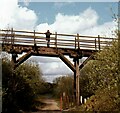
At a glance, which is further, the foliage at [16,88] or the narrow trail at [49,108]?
the narrow trail at [49,108]

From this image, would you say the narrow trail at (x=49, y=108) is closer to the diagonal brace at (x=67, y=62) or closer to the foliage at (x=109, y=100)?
the diagonal brace at (x=67, y=62)

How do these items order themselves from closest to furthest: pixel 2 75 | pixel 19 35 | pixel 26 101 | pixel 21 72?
pixel 2 75
pixel 19 35
pixel 21 72
pixel 26 101

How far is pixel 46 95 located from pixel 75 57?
30568mm

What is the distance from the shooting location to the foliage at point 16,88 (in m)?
24.0

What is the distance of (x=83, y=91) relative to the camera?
35.2 meters

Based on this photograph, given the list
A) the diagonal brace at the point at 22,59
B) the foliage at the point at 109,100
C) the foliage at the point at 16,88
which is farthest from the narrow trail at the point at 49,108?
the foliage at the point at 109,100

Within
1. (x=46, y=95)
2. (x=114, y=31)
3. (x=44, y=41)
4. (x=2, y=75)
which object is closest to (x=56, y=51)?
(x=44, y=41)

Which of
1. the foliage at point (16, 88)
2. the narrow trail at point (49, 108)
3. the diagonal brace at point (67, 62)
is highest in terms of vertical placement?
the diagonal brace at point (67, 62)

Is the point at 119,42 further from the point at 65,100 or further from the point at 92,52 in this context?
the point at 65,100

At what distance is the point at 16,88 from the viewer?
26.5 metres

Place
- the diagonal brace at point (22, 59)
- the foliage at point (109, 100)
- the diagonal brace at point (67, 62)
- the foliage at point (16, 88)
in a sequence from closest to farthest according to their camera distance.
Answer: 1. the foliage at point (109, 100)
2. the foliage at point (16, 88)
3. the diagonal brace at point (22, 59)
4. the diagonal brace at point (67, 62)

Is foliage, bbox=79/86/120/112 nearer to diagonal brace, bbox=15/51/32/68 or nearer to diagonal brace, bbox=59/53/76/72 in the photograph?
diagonal brace, bbox=59/53/76/72

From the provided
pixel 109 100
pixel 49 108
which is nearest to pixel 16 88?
pixel 49 108

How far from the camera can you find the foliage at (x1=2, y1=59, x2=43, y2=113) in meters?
24.0
